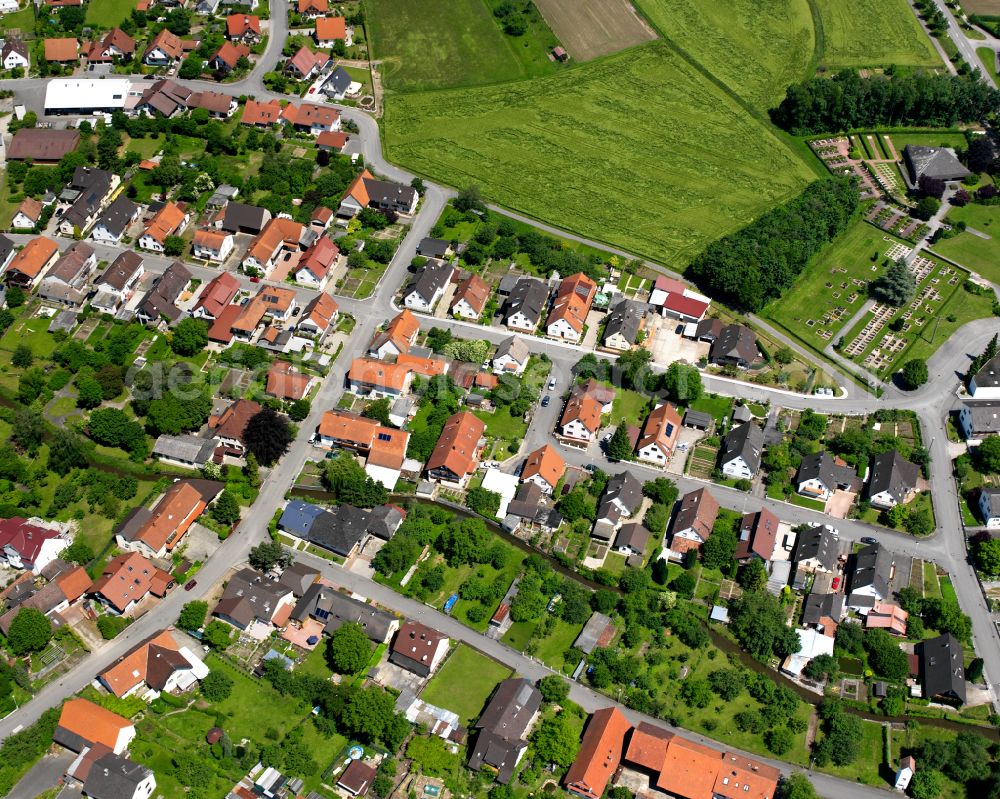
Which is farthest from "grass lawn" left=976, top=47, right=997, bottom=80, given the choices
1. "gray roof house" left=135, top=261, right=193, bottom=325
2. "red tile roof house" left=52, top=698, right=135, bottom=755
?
"red tile roof house" left=52, top=698, right=135, bottom=755

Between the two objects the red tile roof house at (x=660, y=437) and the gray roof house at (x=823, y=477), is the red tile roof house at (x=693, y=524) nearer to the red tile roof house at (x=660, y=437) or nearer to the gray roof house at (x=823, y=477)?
the red tile roof house at (x=660, y=437)

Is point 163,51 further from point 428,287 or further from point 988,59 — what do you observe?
point 988,59

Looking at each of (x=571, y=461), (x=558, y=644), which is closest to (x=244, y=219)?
(x=571, y=461)

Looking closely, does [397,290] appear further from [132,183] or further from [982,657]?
[982,657]

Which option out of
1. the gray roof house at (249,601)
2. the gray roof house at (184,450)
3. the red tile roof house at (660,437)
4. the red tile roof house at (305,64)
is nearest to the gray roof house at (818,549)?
the red tile roof house at (660,437)

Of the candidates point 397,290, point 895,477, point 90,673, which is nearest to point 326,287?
point 397,290

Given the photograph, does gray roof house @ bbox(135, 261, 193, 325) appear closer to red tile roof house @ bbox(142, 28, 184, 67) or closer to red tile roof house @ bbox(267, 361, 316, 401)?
red tile roof house @ bbox(267, 361, 316, 401)
